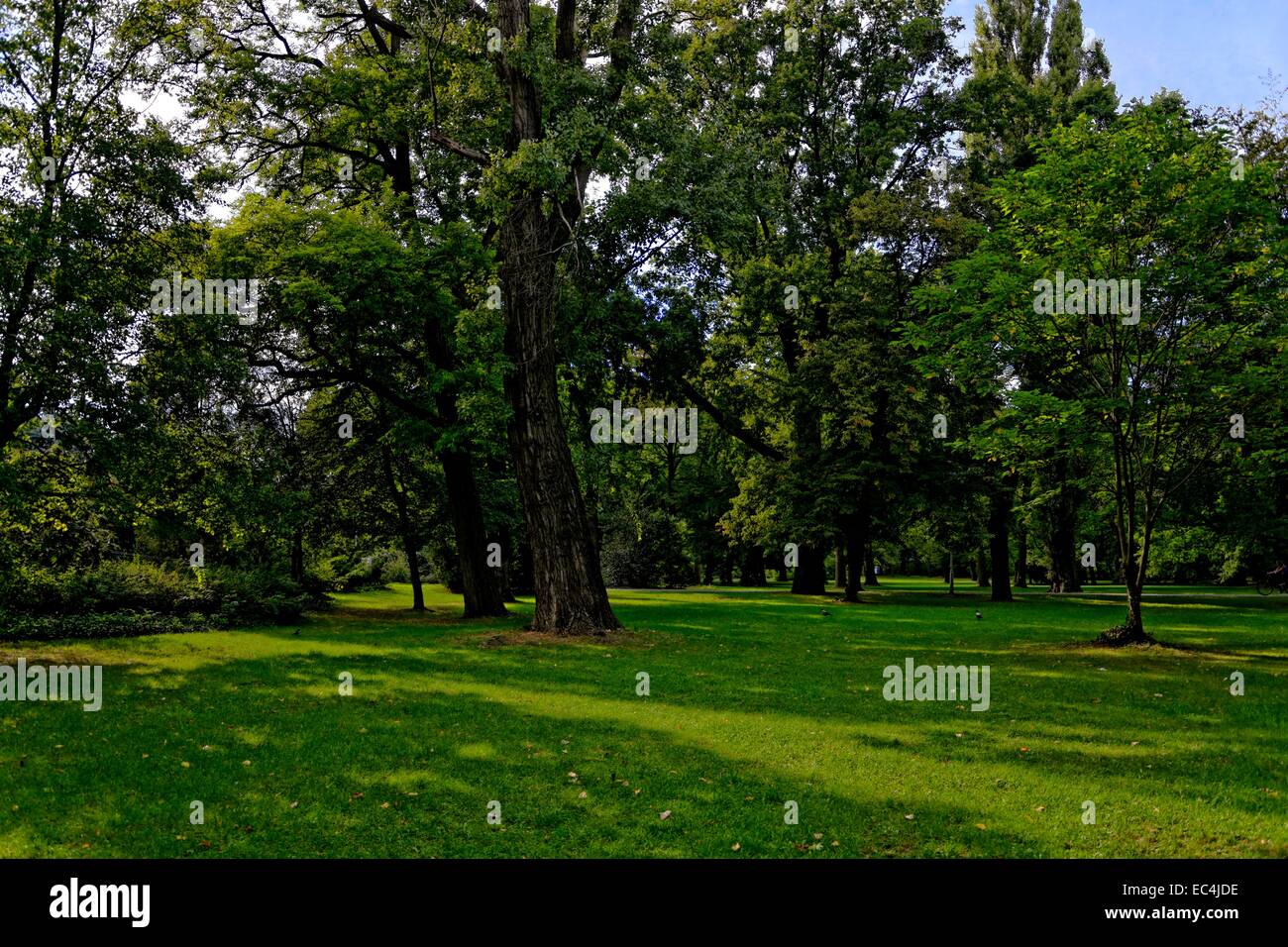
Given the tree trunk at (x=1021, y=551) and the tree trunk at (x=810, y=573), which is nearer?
the tree trunk at (x=810, y=573)

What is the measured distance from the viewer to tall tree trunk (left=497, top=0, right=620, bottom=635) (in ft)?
59.3

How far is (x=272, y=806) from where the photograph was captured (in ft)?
22.2

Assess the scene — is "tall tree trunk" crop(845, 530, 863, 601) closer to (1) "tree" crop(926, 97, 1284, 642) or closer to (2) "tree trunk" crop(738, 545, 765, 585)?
(1) "tree" crop(926, 97, 1284, 642)

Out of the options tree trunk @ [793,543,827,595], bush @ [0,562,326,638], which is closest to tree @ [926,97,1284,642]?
tree trunk @ [793,543,827,595]

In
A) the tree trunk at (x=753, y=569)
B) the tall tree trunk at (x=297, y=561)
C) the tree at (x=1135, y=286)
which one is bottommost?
the tree trunk at (x=753, y=569)

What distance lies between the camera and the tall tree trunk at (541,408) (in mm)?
18062

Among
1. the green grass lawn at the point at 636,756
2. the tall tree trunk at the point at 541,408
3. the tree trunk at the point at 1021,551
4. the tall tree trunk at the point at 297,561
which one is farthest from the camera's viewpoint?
the tree trunk at the point at 1021,551

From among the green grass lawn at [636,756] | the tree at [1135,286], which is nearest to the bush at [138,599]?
the green grass lawn at [636,756]

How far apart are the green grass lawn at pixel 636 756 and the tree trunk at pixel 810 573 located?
19.5m

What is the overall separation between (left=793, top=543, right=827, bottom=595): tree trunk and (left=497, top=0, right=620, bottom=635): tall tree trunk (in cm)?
1938

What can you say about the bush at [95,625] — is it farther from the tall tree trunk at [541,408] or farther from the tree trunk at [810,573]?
the tree trunk at [810,573]
